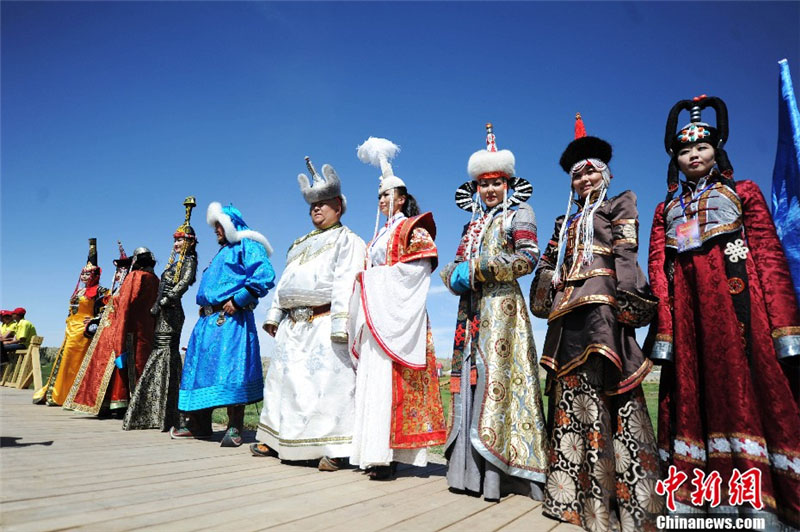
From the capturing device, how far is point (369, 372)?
11.4ft

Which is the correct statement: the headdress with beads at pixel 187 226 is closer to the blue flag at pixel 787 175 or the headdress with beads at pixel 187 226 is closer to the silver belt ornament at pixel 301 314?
the silver belt ornament at pixel 301 314

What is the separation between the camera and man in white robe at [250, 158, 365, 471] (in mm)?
3752

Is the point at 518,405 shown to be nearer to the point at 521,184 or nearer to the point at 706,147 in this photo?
the point at 521,184

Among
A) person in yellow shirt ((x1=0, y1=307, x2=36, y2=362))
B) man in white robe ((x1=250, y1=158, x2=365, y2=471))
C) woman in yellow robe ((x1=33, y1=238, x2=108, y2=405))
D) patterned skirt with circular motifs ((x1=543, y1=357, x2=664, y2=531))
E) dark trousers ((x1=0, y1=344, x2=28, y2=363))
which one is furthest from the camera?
person in yellow shirt ((x1=0, y1=307, x2=36, y2=362))

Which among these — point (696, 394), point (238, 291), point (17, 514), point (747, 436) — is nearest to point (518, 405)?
point (696, 394)

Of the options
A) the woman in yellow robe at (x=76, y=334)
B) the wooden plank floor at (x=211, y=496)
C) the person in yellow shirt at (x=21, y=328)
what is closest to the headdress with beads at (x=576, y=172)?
the wooden plank floor at (x=211, y=496)

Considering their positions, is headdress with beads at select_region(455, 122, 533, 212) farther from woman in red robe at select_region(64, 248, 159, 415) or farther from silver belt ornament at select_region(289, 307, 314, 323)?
woman in red robe at select_region(64, 248, 159, 415)

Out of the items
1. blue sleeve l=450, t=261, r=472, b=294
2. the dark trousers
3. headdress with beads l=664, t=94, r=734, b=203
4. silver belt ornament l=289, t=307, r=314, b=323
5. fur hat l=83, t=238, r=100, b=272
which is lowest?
the dark trousers

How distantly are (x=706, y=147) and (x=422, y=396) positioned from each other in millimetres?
2594

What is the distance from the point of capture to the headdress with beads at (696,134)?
2.73 m

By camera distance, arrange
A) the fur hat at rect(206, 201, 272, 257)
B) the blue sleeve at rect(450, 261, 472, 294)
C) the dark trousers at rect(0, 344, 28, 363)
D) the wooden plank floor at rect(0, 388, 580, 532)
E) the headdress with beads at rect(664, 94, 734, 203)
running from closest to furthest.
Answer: the wooden plank floor at rect(0, 388, 580, 532), the headdress with beads at rect(664, 94, 734, 203), the blue sleeve at rect(450, 261, 472, 294), the dark trousers at rect(0, 344, 28, 363), the fur hat at rect(206, 201, 272, 257)

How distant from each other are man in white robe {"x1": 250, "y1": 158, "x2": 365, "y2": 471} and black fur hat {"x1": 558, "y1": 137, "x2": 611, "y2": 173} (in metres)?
2.04

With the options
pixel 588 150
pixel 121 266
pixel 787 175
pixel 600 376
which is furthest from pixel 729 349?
pixel 121 266

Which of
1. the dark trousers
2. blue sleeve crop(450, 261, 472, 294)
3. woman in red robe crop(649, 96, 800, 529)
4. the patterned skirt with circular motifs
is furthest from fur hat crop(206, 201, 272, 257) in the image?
woman in red robe crop(649, 96, 800, 529)
